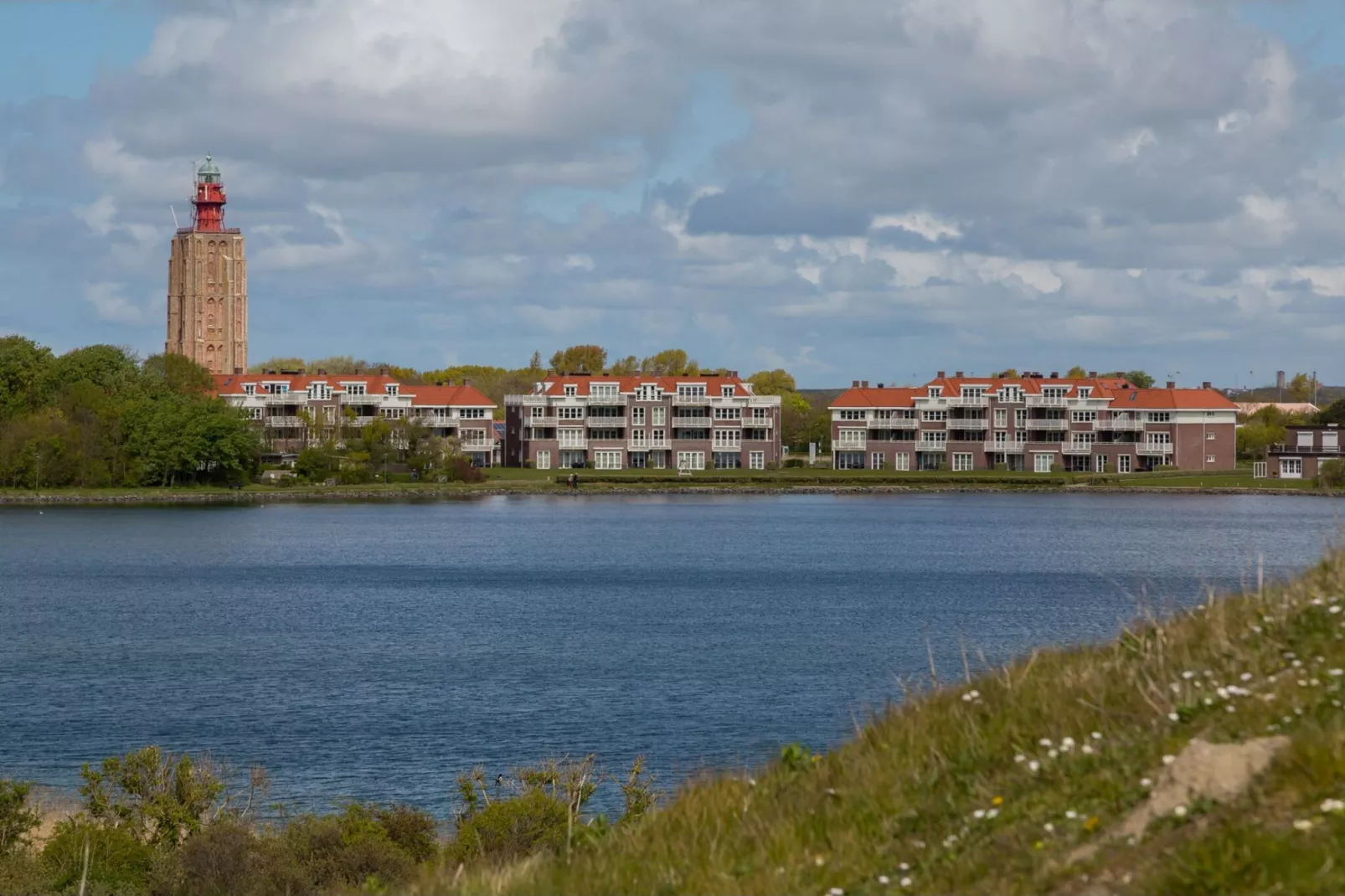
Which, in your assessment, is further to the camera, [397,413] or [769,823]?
[397,413]

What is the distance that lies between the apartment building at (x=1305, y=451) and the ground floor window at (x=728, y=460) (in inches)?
1565

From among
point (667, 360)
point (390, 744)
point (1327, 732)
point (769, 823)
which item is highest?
point (667, 360)

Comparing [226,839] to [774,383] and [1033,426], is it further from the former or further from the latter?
[774,383]

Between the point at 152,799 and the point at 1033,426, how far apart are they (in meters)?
106

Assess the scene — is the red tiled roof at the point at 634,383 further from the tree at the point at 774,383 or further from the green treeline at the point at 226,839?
the green treeline at the point at 226,839

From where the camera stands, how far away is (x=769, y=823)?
8297 mm

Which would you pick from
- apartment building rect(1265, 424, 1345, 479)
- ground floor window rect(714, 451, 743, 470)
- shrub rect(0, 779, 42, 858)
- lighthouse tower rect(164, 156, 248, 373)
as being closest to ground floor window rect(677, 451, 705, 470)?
ground floor window rect(714, 451, 743, 470)

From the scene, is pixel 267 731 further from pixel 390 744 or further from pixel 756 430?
pixel 756 430

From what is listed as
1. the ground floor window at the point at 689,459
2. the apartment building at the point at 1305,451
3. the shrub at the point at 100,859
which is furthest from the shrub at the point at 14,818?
the apartment building at the point at 1305,451

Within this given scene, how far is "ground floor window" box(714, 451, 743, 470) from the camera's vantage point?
401 ft

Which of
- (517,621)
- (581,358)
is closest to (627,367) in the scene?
(581,358)

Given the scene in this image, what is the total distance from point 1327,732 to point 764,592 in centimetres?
4622

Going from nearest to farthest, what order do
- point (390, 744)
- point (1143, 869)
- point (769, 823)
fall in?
point (1143, 869) < point (769, 823) < point (390, 744)

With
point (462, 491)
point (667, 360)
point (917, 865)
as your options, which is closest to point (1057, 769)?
point (917, 865)
